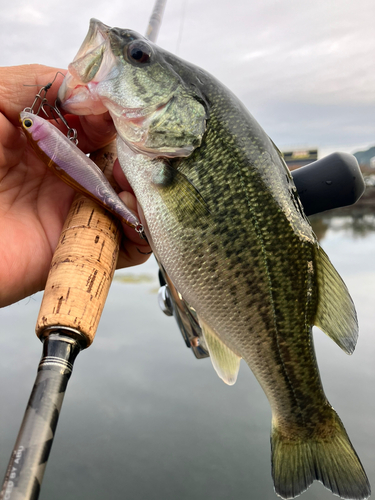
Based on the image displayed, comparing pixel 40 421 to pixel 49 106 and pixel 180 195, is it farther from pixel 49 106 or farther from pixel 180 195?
pixel 49 106

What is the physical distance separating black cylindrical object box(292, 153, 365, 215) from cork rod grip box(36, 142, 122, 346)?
0.70m

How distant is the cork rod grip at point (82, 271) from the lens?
37.8 inches

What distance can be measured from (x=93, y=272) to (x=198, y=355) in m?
0.57

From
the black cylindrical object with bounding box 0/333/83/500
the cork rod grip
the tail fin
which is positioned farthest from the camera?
the tail fin

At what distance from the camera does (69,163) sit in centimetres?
120

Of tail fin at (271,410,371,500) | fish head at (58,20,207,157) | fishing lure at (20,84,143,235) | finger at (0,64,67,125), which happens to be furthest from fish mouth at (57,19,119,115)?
tail fin at (271,410,371,500)

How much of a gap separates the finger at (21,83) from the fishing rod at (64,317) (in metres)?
0.33

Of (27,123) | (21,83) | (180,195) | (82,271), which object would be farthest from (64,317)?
(21,83)

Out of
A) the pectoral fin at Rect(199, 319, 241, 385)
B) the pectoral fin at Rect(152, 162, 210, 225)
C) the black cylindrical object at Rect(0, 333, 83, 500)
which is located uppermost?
the pectoral fin at Rect(152, 162, 210, 225)

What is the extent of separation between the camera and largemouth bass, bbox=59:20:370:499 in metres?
1.14

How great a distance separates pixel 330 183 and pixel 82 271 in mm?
876

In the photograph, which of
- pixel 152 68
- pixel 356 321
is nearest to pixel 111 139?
pixel 152 68

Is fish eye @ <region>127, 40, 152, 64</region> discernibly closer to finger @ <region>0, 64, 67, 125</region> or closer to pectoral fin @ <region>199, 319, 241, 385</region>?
finger @ <region>0, 64, 67, 125</region>

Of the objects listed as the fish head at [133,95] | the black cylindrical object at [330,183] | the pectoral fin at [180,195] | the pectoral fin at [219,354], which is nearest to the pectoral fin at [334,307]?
the black cylindrical object at [330,183]
